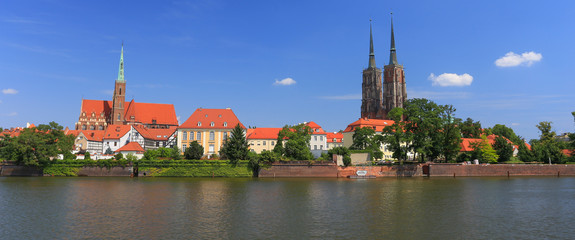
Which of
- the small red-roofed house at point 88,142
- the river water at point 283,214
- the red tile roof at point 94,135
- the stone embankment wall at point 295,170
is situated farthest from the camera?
the red tile roof at point 94,135

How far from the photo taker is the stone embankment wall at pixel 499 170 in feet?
218

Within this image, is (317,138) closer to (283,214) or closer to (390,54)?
(283,214)

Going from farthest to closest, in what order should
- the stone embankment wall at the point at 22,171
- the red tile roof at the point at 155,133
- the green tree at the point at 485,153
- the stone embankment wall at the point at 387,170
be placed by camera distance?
the red tile roof at the point at 155,133 → the green tree at the point at 485,153 → the stone embankment wall at the point at 387,170 → the stone embankment wall at the point at 22,171

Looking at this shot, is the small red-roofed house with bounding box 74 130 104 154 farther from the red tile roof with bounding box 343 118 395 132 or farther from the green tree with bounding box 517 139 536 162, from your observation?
the green tree with bounding box 517 139 536 162

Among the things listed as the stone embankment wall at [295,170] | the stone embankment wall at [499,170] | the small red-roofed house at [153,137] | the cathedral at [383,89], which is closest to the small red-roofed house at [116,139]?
the small red-roofed house at [153,137]

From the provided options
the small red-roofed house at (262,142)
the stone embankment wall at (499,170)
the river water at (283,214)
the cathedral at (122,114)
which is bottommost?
the river water at (283,214)

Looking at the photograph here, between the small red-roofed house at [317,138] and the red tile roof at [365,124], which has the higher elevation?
the red tile roof at [365,124]

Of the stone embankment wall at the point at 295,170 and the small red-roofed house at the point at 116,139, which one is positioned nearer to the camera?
the stone embankment wall at the point at 295,170

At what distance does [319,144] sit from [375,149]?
19219mm

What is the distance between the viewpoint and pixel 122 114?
359 ft

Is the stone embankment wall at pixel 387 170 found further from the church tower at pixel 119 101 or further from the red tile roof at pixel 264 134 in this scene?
the church tower at pixel 119 101

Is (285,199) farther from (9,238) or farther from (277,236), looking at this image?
(9,238)

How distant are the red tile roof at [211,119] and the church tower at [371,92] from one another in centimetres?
8220

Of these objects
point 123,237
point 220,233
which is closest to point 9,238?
point 123,237
